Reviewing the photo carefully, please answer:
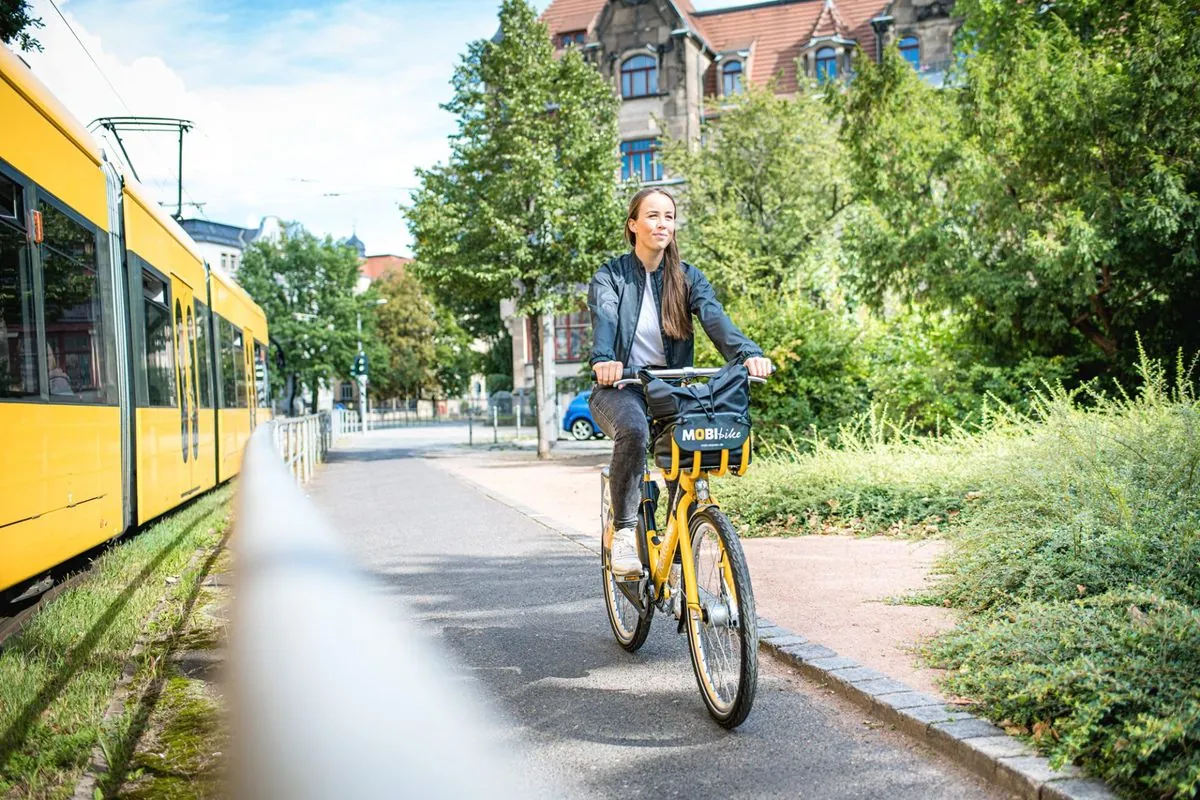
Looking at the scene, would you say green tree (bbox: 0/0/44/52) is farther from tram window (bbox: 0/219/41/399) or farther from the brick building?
the brick building

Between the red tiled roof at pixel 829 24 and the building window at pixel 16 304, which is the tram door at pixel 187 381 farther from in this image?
the red tiled roof at pixel 829 24

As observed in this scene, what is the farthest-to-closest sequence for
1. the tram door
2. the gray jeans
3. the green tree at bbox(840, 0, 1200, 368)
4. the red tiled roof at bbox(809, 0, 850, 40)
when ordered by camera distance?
the red tiled roof at bbox(809, 0, 850, 40)
the green tree at bbox(840, 0, 1200, 368)
the tram door
the gray jeans

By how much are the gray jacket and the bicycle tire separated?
2.27 feet

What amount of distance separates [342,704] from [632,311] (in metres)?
4.17

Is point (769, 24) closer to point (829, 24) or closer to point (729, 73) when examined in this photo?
point (729, 73)

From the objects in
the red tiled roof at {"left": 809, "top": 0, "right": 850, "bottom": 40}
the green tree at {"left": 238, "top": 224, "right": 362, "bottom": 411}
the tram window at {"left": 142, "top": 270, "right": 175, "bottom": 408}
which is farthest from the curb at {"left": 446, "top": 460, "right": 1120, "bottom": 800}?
the green tree at {"left": 238, "top": 224, "right": 362, "bottom": 411}

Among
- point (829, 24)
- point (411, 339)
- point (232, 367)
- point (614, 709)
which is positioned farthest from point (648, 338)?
point (411, 339)

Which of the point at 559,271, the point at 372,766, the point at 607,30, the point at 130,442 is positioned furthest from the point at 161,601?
the point at 607,30

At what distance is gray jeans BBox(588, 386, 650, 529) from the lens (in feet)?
15.6

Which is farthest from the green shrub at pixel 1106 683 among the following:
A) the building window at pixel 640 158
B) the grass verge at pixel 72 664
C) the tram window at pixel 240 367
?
the building window at pixel 640 158

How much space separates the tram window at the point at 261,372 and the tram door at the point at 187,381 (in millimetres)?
8303

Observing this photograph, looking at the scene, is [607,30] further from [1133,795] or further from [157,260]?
[1133,795]

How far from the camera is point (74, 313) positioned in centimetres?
735

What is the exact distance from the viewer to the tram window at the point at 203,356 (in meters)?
13.4
